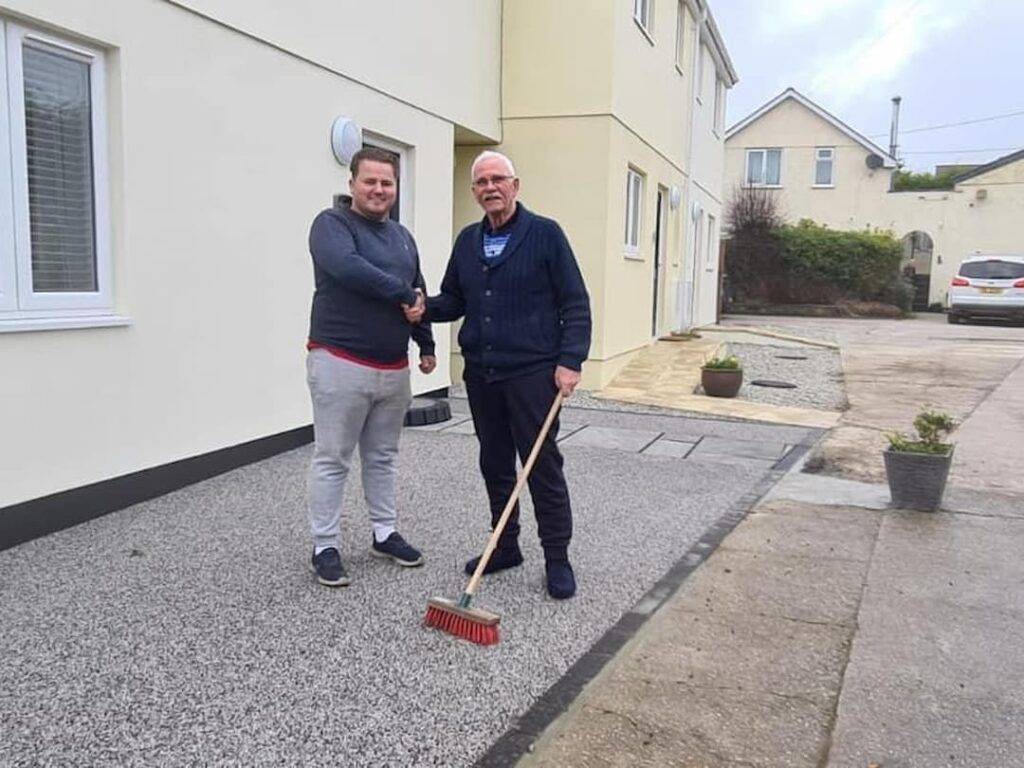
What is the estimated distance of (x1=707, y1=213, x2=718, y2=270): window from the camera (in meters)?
18.6

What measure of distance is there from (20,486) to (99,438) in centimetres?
52

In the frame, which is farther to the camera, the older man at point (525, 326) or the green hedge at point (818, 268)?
the green hedge at point (818, 268)

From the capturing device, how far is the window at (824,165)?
31.8 m

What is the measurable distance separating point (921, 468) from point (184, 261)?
15.0 ft

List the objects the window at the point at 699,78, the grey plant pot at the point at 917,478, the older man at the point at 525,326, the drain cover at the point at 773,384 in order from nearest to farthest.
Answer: the older man at the point at 525,326 → the grey plant pot at the point at 917,478 → the drain cover at the point at 773,384 → the window at the point at 699,78

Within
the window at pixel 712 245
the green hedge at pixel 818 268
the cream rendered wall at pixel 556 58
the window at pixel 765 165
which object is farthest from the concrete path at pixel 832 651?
the window at pixel 765 165

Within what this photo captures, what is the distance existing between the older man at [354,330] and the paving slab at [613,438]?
3.47 m

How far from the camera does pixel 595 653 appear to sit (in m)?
3.44

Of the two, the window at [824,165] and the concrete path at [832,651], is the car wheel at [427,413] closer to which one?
the concrete path at [832,651]

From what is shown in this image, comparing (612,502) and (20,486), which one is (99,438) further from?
(612,502)

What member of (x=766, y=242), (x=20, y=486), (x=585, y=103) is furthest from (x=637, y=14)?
(x=766, y=242)

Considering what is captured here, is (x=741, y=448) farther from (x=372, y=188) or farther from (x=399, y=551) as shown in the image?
(x=372, y=188)

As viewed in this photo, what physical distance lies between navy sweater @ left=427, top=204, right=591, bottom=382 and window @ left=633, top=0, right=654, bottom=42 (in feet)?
27.0

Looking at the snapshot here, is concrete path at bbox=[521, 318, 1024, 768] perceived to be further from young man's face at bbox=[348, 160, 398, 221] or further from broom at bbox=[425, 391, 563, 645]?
young man's face at bbox=[348, 160, 398, 221]
